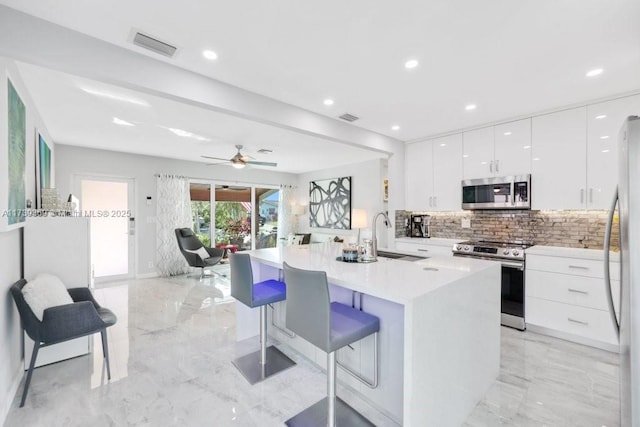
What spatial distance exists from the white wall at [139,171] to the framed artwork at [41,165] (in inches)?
39.7

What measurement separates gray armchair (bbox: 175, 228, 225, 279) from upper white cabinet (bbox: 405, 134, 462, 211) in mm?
3832

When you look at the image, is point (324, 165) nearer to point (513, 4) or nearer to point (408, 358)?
point (513, 4)

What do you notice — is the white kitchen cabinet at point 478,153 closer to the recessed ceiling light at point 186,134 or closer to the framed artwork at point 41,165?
the recessed ceiling light at point 186,134

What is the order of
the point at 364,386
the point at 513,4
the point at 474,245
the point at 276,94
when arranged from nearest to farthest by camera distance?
1. the point at 513,4
2. the point at 364,386
3. the point at 276,94
4. the point at 474,245

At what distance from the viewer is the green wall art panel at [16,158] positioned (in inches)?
82.4

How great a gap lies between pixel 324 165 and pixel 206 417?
5.82 m

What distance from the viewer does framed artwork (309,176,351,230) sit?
22.7ft

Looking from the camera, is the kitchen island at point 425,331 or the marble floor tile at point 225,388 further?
the marble floor tile at point 225,388

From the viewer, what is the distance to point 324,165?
7.03m

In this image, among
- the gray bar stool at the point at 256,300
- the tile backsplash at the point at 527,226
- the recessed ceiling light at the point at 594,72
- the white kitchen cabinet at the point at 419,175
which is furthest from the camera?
the white kitchen cabinet at the point at 419,175

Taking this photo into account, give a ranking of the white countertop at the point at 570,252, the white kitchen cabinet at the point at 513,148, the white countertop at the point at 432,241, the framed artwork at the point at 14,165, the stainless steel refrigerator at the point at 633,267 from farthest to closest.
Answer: the white countertop at the point at 432,241 < the white kitchen cabinet at the point at 513,148 < the white countertop at the point at 570,252 < the framed artwork at the point at 14,165 < the stainless steel refrigerator at the point at 633,267

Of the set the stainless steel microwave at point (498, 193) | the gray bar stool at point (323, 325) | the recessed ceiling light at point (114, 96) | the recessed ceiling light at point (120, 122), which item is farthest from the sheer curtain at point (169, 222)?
the stainless steel microwave at point (498, 193)

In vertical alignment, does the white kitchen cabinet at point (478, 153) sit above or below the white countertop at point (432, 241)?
above

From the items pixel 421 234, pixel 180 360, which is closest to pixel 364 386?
pixel 180 360
